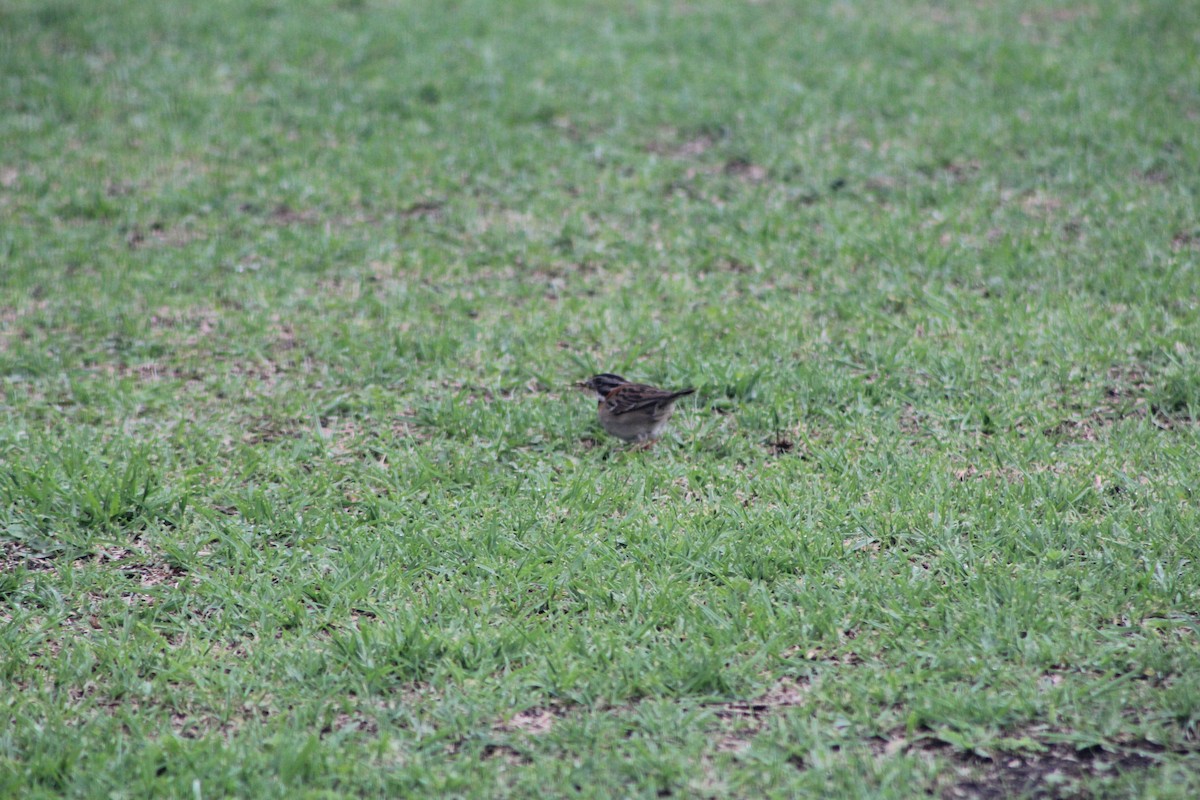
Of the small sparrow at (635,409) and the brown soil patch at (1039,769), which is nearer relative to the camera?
the brown soil patch at (1039,769)

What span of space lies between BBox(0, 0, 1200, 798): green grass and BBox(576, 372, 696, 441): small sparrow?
15 cm

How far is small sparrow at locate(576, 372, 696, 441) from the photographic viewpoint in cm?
569

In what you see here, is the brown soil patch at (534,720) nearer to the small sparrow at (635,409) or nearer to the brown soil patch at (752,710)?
the brown soil patch at (752,710)

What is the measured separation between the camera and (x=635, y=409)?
572 cm

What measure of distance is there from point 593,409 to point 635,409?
551mm

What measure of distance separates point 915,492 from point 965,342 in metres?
1.67

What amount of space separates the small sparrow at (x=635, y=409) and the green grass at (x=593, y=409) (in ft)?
0.51

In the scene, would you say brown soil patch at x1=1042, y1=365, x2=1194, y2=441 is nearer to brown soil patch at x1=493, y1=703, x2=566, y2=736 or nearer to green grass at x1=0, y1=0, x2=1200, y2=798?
green grass at x1=0, y1=0, x2=1200, y2=798

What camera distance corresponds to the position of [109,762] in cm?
383

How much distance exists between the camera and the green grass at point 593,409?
398 cm

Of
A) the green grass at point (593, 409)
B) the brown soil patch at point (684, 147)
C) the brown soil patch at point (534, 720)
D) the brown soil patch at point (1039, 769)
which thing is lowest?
the brown soil patch at point (534, 720)

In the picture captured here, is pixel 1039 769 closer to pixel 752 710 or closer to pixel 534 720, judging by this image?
pixel 752 710

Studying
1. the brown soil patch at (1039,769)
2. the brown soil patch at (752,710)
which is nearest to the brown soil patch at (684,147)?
the brown soil patch at (752,710)

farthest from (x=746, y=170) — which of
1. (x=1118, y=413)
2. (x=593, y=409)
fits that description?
(x=1118, y=413)
